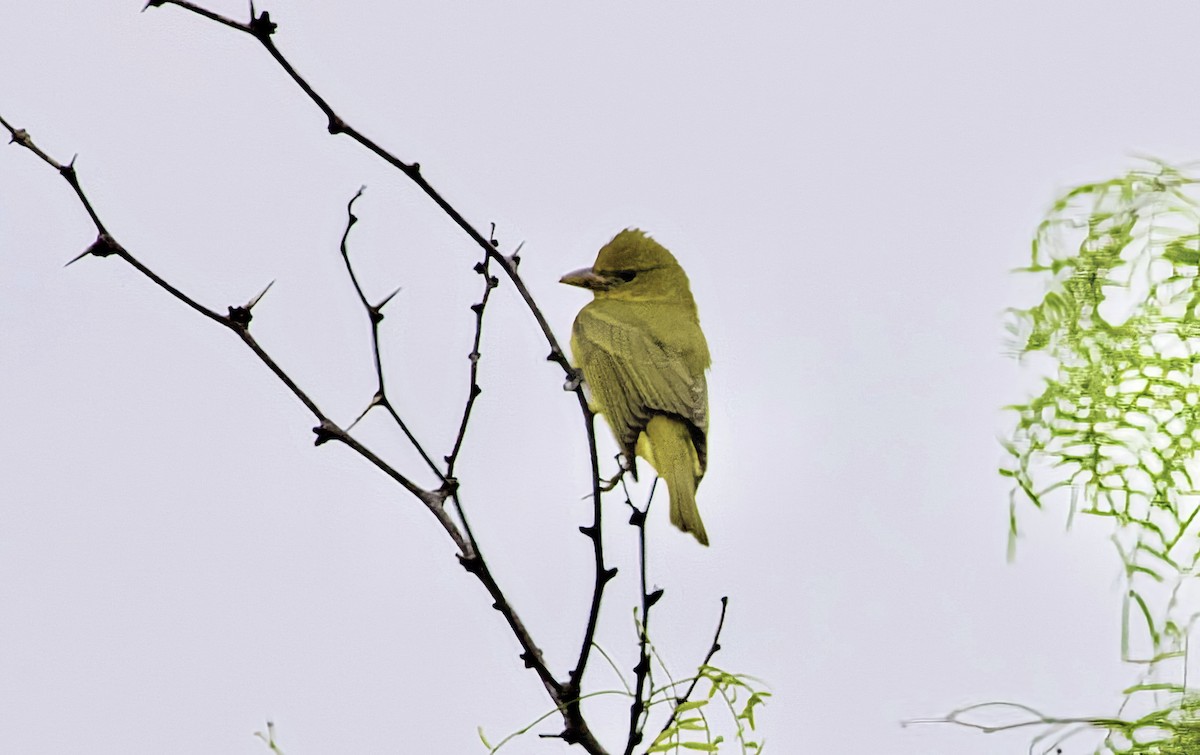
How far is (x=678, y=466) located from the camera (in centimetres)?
149

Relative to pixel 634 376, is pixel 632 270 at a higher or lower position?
higher

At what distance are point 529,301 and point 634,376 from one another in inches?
20.1

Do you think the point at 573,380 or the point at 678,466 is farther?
the point at 678,466

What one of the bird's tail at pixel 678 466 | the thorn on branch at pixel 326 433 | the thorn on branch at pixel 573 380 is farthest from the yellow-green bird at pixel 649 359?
the thorn on branch at pixel 326 433

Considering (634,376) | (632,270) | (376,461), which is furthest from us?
(632,270)

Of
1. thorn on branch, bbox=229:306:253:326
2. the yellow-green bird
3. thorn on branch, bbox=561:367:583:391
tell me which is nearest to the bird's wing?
the yellow-green bird

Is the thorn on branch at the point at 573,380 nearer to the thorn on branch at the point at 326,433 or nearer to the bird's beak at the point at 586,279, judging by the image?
the thorn on branch at the point at 326,433

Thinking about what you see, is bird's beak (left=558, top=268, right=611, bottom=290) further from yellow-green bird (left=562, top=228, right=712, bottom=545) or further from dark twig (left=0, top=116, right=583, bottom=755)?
dark twig (left=0, top=116, right=583, bottom=755)

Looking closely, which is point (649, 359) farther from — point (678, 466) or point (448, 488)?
point (448, 488)

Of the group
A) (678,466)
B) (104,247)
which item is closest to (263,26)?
(104,247)

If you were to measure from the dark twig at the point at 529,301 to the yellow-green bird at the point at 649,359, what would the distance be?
0.89 feet

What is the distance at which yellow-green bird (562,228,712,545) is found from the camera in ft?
4.99

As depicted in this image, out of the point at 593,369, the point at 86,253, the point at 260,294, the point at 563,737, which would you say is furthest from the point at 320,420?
the point at 593,369

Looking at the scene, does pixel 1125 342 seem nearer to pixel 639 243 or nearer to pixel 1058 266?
pixel 1058 266
